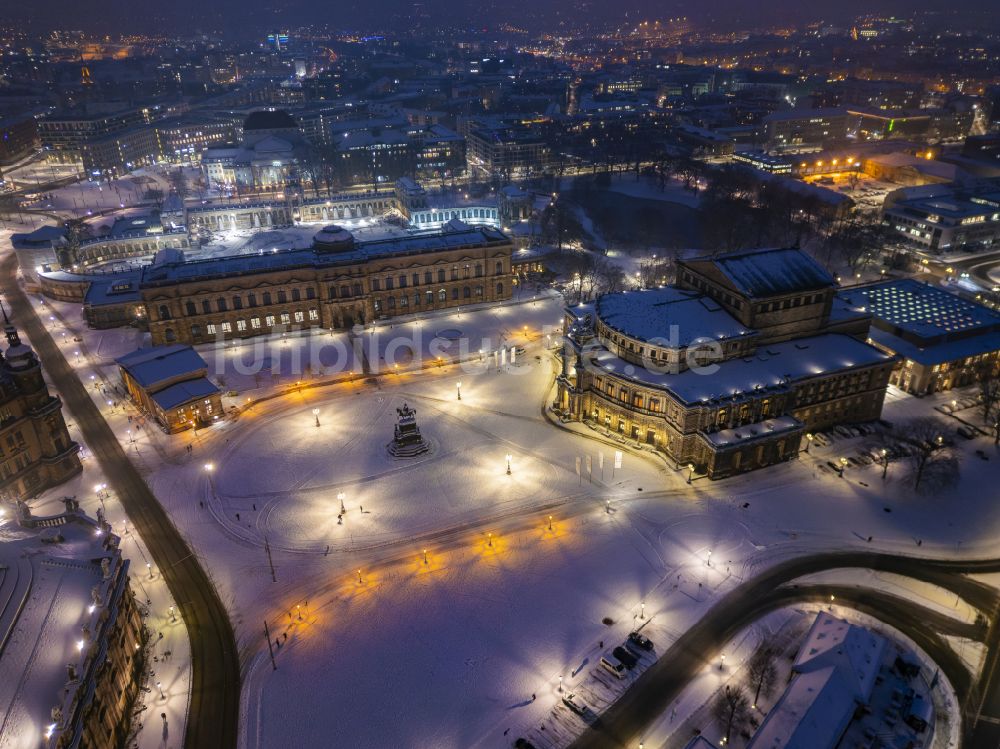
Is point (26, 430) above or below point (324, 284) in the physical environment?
below

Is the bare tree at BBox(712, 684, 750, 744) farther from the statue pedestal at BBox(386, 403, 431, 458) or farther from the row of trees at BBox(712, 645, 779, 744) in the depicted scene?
the statue pedestal at BBox(386, 403, 431, 458)

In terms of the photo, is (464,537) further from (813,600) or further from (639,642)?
(813,600)

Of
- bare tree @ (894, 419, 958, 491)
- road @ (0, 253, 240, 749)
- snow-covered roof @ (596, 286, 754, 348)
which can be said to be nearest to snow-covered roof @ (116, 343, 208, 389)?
road @ (0, 253, 240, 749)

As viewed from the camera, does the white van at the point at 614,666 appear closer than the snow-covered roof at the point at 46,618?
No

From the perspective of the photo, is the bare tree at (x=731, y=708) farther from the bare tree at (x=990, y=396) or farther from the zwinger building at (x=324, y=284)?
the zwinger building at (x=324, y=284)

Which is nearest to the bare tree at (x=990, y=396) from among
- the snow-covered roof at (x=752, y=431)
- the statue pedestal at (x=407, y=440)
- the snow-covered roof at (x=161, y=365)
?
the snow-covered roof at (x=752, y=431)

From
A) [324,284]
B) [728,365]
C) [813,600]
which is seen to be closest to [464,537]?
[813,600]
